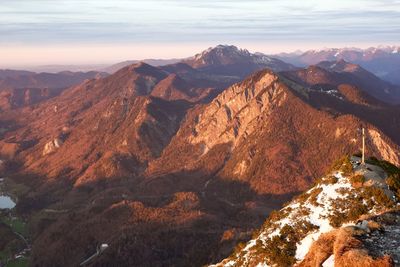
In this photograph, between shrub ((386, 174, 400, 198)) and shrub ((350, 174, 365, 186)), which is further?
shrub ((350, 174, 365, 186))

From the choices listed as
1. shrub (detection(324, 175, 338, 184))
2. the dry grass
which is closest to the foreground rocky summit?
the dry grass

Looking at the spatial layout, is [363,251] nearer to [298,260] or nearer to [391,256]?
[391,256]

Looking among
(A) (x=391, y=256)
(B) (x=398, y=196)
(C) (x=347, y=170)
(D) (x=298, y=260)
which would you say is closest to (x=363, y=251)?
(A) (x=391, y=256)

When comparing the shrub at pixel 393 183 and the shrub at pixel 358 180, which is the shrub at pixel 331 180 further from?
the shrub at pixel 393 183

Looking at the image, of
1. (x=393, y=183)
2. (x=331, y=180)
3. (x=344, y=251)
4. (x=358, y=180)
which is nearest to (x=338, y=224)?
(x=358, y=180)

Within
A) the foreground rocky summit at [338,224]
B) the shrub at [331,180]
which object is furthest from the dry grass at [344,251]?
the shrub at [331,180]

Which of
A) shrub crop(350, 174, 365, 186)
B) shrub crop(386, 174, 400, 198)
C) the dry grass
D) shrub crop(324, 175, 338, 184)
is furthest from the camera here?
shrub crop(324, 175, 338, 184)

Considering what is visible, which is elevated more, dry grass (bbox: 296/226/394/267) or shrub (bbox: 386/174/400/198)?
shrub (bbox: 386/174/400/198)

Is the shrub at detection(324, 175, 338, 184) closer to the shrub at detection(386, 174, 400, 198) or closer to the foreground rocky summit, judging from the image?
the foreground rocky summit

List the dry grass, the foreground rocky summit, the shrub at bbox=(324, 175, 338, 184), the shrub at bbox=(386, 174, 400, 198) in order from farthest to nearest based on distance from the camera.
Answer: the shrub at bbox=(324, 175, 338, 184), the shrub at bbox=(386, 174, 400, 198), the foreground rocky summit, the dry grass
